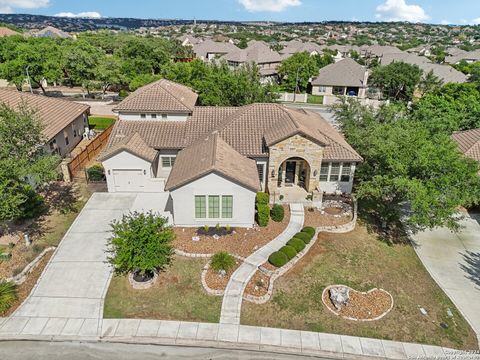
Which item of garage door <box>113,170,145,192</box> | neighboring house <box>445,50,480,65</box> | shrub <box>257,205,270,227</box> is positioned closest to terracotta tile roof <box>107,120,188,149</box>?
garage door <box>113,170,145,192</box>

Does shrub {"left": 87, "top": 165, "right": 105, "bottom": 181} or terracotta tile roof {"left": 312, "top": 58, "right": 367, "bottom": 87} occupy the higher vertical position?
terracotta tile roof {"left": 312, "top": 58, "right": 367, "bottom": 87}

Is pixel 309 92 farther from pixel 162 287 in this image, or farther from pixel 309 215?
pixel 162 287

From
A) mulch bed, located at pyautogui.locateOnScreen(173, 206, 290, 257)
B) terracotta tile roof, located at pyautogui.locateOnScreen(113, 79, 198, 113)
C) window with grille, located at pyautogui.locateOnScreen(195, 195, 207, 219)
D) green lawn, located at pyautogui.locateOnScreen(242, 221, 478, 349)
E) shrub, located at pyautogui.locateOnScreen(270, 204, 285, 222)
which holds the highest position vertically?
terracotta tile roof, located at pyautogui.locateOnScreen(113, 79, 198, 113)

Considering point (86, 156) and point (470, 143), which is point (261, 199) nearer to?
point (86, 156)

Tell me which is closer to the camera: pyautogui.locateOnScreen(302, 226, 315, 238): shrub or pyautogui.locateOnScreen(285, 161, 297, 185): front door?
pyautogui.locateOnScreen(302, 226, 315, 238): shrub

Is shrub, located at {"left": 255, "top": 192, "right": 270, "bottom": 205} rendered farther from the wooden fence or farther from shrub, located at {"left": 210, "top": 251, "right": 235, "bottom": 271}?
the wooden fence

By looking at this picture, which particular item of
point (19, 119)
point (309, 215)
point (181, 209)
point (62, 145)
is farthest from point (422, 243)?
point (62, 145)
